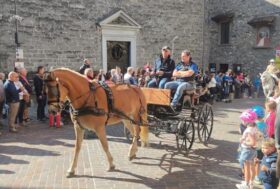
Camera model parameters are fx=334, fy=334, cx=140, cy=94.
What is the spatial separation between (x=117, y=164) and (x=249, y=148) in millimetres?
2675

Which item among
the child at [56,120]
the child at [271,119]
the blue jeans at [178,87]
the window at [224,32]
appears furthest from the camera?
the window at [224,32]

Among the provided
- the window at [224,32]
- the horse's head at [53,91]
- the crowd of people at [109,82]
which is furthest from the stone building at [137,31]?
the horse's head at [53,91]

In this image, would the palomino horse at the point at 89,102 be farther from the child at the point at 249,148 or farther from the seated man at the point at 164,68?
the child at the point at 249,148

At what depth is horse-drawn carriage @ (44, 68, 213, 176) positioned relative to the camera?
18.4 ft

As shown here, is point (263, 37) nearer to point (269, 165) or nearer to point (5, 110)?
point (5, 110)

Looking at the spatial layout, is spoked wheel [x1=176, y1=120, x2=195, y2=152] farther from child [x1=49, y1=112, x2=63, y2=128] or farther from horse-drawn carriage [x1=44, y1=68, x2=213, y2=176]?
child [x1=49, y1=112, x2=63, y2=128]

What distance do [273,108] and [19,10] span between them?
13.8m

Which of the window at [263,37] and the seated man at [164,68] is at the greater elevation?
the window at [263,37]

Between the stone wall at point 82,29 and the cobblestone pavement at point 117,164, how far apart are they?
26.6ft

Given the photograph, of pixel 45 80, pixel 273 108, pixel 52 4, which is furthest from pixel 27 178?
pixel 52 4

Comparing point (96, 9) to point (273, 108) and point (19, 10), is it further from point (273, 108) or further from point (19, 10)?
point (273, 108)

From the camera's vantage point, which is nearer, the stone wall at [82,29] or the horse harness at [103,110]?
the horse harness at [103,110]

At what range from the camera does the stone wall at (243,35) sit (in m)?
22.1

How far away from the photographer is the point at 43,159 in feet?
Answer: 23.3
